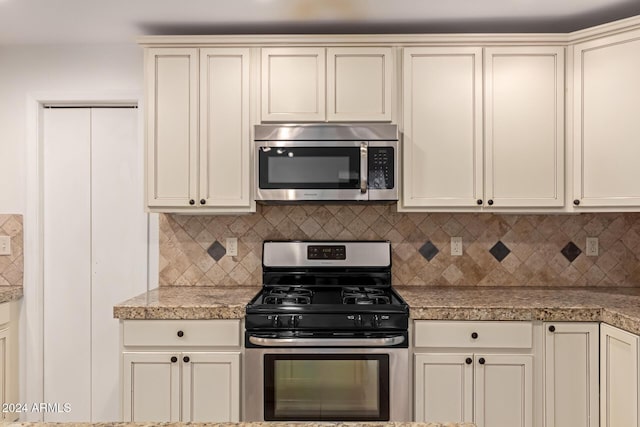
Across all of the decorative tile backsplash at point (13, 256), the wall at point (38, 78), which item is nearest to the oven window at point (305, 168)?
the wall at point (38, 78)

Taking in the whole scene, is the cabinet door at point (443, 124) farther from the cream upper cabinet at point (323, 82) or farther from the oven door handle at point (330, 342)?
the oven door handle at point (330, 342)

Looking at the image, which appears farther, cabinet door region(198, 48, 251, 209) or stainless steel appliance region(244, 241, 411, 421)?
cabinet door region(198, 48, 251, 209)

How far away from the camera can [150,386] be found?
7.18 ft

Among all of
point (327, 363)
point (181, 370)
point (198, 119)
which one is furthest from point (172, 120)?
point (327, 363)

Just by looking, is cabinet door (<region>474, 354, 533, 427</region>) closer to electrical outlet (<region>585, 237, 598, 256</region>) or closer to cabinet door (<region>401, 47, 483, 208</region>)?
cabinet door (<region>401, 47, 483, 208</region>)

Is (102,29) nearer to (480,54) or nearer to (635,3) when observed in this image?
(480,54)

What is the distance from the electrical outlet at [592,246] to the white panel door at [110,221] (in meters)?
2.79

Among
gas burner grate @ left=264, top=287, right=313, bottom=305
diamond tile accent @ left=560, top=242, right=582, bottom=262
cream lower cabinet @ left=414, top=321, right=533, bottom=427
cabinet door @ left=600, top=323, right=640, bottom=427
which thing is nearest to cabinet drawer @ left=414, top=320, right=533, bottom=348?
cream lower cabinet @ left=414, top=321, right=533, bottom=427

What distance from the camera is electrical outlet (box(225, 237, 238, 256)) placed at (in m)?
2.82

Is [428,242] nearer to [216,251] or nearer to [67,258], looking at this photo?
[216,251]

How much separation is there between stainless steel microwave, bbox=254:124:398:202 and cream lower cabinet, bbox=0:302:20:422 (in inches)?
69.2

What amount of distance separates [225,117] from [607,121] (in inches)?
78.8

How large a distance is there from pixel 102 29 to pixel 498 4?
86.0 inches

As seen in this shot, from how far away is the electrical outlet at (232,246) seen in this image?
2.82m
